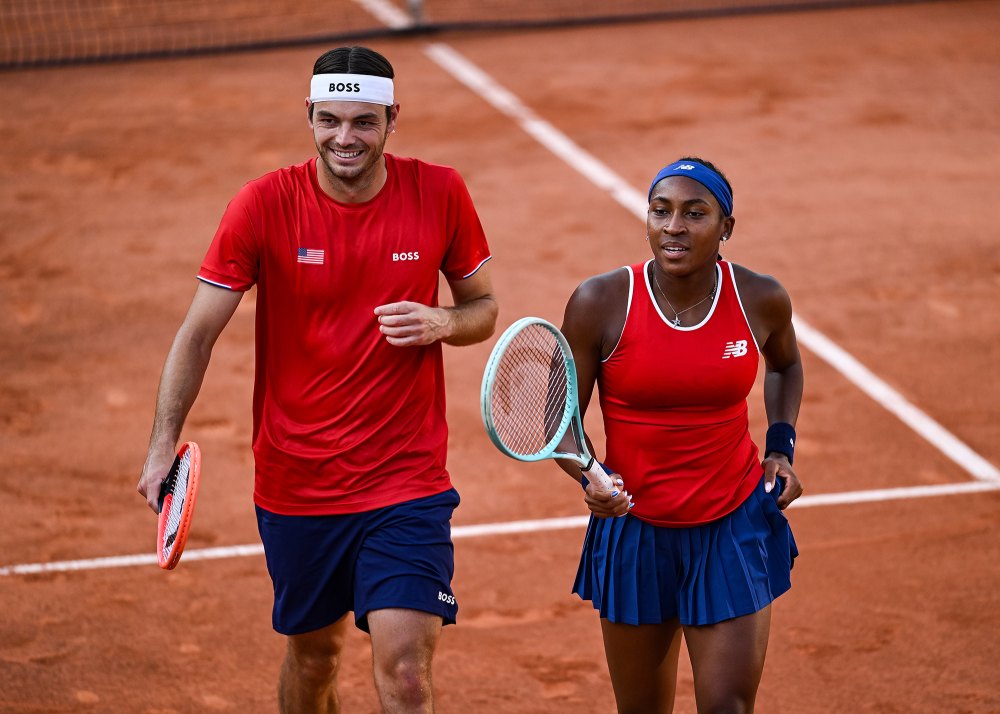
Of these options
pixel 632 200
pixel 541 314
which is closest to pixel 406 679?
pixel 541 314

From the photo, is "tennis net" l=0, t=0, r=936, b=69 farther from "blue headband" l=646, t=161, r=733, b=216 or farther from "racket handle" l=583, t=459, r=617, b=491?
"racket handle" l=583, t=459, r=617, b=491

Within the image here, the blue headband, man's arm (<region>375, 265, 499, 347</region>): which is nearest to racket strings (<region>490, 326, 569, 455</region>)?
man's arm (<region>375, 265, 499, 347</region>)

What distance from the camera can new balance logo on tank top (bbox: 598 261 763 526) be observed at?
456cm

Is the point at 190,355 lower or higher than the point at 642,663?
higher

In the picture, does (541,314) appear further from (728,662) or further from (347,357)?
(728,662)

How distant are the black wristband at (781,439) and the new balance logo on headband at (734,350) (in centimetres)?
52

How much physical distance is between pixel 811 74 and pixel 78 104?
7.88m

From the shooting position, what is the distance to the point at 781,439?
16.4ft

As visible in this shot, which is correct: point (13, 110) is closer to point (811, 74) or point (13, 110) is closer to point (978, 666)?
point (811, 74)

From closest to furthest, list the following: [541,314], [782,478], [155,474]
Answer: [155,474], [782,478], [541,314]

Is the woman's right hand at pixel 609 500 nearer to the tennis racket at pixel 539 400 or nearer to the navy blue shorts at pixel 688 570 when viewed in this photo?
the tennis racket at pixel 539 400

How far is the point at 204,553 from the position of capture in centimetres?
723

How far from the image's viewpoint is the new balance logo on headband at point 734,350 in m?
4.59

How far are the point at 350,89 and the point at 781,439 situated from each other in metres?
1.91
